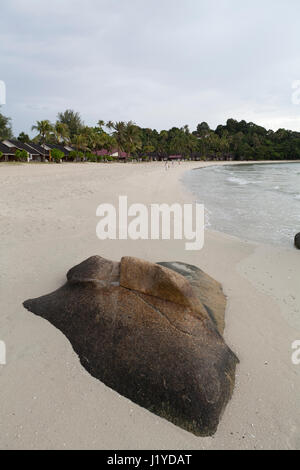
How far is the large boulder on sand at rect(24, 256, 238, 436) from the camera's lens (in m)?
2.22

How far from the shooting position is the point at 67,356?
8.91 ft

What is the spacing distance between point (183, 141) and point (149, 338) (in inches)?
4316

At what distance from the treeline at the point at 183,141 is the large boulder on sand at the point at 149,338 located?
6415cm

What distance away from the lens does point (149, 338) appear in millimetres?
2566

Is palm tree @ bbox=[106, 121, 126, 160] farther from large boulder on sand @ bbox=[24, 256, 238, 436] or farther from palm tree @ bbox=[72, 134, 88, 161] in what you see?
large boulder on sand @ bbox=[24, 256, 238, 436]

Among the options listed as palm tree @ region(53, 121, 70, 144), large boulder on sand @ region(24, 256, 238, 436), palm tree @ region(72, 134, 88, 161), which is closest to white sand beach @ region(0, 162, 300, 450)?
large boulder on sand @ region(24, 256, 238, 436)

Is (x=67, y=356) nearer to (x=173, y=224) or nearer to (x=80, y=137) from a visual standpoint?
(x=173, y=224)

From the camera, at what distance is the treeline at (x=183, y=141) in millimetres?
70125

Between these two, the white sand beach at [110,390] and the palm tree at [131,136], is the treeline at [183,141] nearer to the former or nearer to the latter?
the palm tree at [131,136]

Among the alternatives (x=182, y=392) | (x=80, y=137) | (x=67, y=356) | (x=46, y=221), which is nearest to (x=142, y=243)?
(x=46, y=221)

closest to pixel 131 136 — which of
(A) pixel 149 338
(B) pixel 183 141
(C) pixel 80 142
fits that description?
(C) pixel 80 142

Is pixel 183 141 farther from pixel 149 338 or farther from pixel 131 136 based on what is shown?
pixel 149 338

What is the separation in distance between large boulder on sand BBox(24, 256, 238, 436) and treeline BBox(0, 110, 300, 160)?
64.1 m

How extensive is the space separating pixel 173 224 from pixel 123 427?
6442 millimetres
